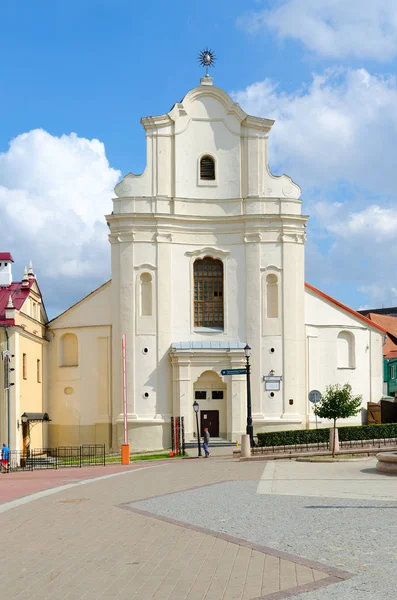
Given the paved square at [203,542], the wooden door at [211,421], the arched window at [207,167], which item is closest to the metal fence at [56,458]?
the wooden door at [211,421]

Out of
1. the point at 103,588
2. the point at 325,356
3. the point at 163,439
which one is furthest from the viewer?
the point at 325,356

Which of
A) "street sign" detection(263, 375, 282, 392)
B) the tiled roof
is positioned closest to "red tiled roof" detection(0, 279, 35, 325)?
"street sign" detection(263, 375, 282, 392)

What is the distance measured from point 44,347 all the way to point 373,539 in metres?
39.8

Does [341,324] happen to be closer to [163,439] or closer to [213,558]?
[163,439]

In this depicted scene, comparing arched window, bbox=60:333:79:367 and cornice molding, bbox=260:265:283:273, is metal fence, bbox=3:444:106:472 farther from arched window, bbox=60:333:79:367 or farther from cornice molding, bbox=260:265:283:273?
cornice molding, bbox=260:265:283:273

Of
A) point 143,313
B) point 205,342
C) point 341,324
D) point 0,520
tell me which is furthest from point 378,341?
point 0,520

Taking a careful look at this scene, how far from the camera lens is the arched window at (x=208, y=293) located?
51.0m

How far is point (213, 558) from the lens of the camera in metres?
12.5

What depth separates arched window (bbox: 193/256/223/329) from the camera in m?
51.0

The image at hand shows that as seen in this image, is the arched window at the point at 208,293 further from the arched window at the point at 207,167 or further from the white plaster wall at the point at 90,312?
the white plaster wall at the point at 90,312

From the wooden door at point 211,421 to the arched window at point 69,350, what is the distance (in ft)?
28.2

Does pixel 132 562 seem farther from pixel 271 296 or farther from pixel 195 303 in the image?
pixel 271 296

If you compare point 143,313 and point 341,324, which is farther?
point 341,324

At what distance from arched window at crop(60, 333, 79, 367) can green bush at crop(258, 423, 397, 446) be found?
16.1 m
